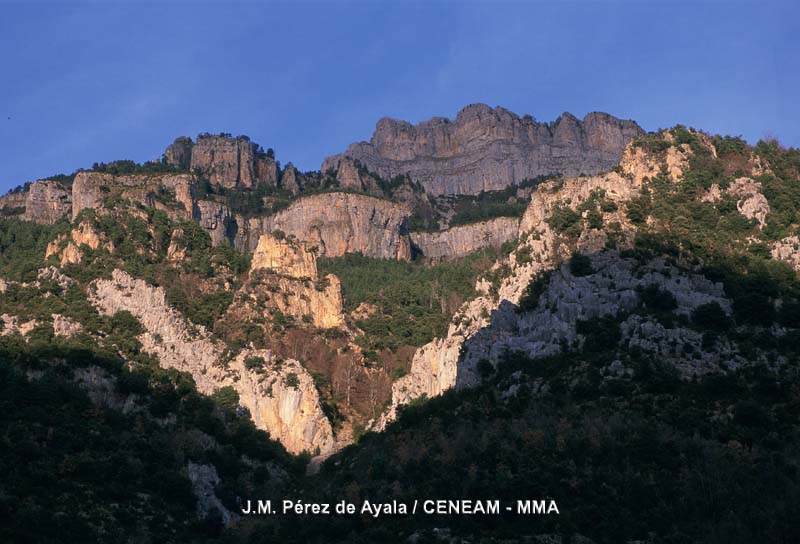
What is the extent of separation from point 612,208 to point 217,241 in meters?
63.8

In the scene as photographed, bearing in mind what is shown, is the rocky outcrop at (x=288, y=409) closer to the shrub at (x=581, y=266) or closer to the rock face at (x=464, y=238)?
the shrub at (x=581, y=266)

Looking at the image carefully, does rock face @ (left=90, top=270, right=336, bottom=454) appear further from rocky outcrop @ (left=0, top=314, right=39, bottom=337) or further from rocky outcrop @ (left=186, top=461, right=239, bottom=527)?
rocky outcrop @ (left=186, top=461, right=239, bottom=527)

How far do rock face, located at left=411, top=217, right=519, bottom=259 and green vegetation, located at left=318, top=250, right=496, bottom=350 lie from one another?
12091mm

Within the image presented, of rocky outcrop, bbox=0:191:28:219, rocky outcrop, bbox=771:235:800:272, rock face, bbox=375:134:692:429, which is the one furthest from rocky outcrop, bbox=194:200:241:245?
rocky outcrop, bbox=771:235:800:272

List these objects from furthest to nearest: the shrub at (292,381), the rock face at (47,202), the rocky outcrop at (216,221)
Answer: the rocky outcrop at (216,221)
the rock face at (47,202)
the shrub at (292,381)

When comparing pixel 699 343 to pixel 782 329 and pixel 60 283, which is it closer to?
pixel 782 329

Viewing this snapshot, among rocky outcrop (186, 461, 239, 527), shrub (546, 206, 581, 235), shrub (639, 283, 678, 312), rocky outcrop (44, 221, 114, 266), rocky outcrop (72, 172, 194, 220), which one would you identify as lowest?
rocky outcrop (186, 461, 239, 527)

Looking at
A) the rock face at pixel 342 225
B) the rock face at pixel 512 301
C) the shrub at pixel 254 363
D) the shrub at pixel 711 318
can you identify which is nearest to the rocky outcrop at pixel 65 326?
the shrub at pixel 254 363

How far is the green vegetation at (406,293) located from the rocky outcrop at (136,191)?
16474 millimetres

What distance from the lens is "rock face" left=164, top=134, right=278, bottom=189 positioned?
158m

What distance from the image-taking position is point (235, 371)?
79.6 meters

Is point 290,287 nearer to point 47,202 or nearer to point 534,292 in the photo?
point 534,292

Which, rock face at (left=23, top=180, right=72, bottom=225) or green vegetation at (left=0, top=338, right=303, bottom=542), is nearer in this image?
green vegetation at (left=0, top=338, right=303, bottom=542)

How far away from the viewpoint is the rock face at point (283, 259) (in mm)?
98188
